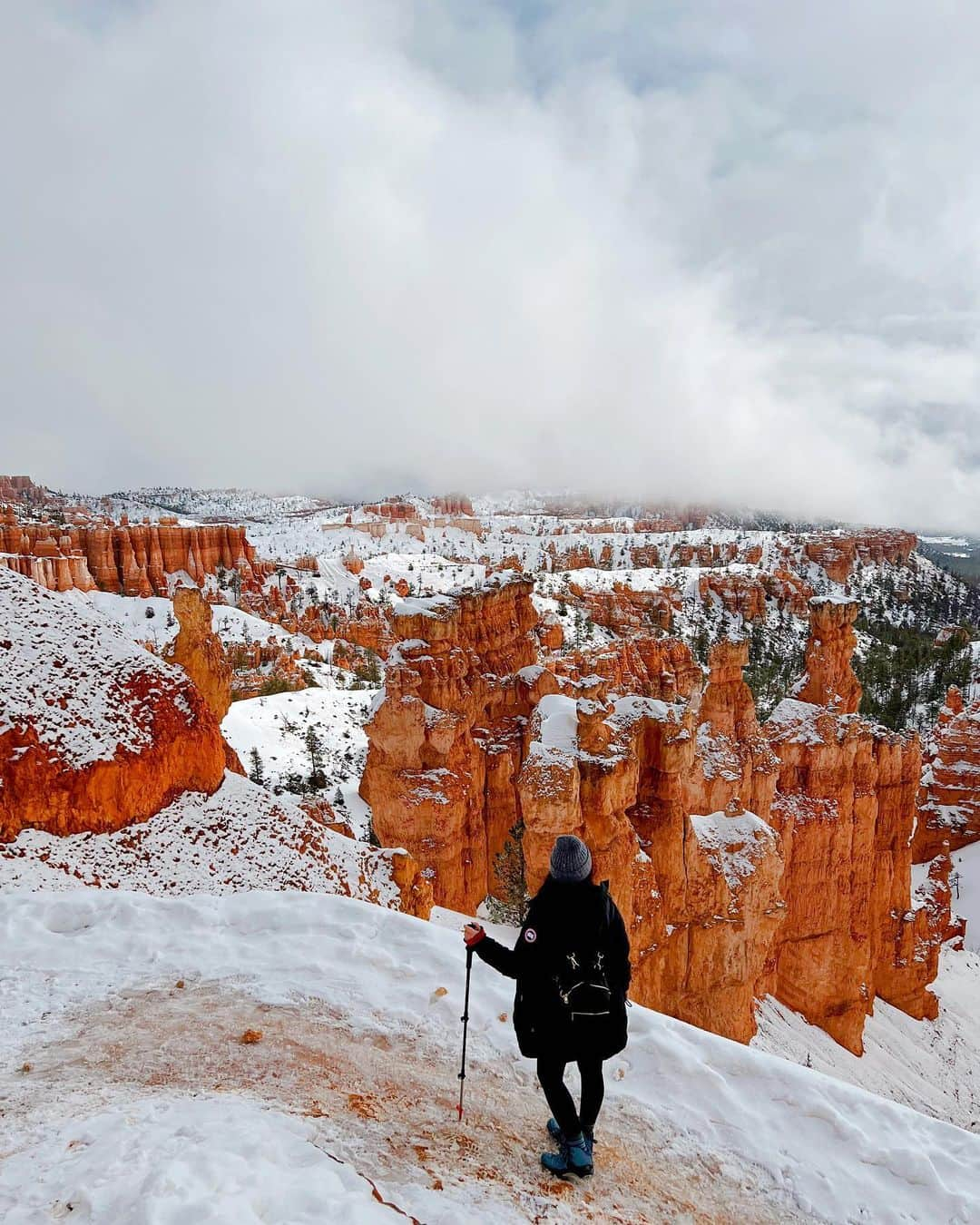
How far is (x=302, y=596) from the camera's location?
254ft

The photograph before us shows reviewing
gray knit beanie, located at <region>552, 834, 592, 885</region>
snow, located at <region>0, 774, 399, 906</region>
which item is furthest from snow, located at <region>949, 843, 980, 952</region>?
gray knit beanie, located at <region>552, 834, 592, 885</region>

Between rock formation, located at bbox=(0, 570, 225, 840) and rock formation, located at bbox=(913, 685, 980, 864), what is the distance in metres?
28.2

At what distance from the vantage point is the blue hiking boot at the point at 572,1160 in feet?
11.6

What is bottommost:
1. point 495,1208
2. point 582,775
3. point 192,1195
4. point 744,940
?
point 744,940

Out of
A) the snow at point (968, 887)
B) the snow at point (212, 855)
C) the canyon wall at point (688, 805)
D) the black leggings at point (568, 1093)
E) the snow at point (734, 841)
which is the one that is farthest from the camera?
the snow at point (968, 887)

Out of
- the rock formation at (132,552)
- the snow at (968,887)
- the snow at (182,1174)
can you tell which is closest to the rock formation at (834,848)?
the snow at (968,887)

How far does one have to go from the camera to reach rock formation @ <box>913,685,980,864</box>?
26266 millimetres

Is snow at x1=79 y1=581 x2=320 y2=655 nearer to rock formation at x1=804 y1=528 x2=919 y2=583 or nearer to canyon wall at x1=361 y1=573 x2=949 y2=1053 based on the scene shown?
canyon wall at x1=361 y1=573 x2=949 y2=1053

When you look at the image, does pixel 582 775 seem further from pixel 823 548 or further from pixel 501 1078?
pixel 823 548

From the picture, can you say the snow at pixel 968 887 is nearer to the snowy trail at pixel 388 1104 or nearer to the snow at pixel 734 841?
the snow at pixel 734 841

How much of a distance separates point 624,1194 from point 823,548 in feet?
382

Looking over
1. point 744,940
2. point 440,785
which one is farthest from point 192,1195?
point 440,785

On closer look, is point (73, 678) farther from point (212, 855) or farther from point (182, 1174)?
point (182, 1174)

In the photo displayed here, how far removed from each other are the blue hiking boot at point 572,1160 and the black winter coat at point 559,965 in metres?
0.49
